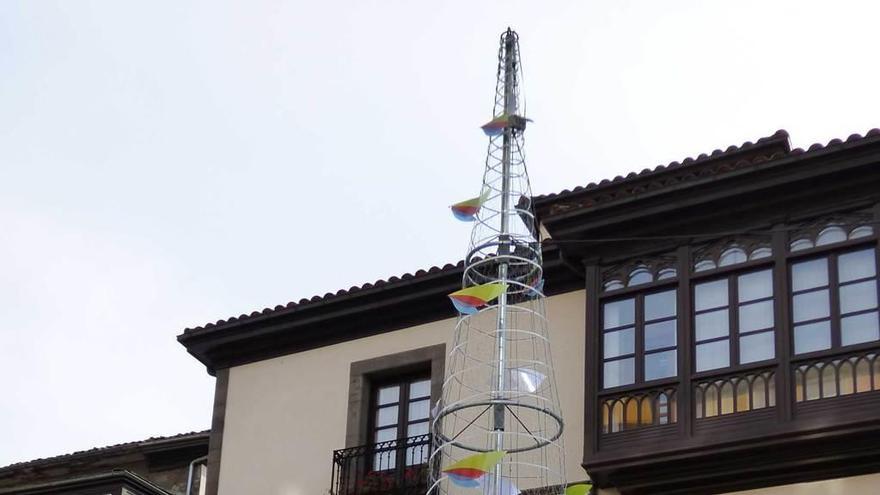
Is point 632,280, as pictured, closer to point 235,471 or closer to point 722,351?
point 722,351

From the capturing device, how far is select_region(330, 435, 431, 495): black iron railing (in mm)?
26031

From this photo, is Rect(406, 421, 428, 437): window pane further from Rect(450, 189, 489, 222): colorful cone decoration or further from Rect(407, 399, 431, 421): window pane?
Rect(450, 189, 489, 222): colorful cone decoration

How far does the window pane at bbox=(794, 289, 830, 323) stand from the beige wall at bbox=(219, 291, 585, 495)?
11.5ft

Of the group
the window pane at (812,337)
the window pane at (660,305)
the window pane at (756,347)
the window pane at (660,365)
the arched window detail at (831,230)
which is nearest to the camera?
the window pane at (812,337)

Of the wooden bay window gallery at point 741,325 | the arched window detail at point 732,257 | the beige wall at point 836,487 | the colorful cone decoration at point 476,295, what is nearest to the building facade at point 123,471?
the colorful cone decoration at point 476,295

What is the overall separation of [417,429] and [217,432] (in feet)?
11.2

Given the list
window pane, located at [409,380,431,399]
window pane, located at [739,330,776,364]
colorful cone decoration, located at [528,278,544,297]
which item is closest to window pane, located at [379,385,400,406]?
window pane, located at [409,380,431,399]

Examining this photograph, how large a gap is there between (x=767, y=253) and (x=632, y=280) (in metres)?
1.91

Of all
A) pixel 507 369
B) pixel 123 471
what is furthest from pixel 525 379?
pixel 123 471

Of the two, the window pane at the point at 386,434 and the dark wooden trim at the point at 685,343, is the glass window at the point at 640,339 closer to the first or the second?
the dark wooden trim at the point at 685,343

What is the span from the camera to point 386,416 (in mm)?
27453

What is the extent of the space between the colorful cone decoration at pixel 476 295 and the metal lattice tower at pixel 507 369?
0.12 metres

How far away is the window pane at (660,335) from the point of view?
2453cm

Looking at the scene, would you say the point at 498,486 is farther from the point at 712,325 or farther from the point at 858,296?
the point at 858,296
